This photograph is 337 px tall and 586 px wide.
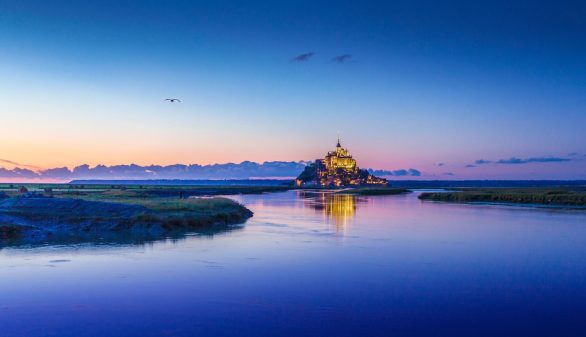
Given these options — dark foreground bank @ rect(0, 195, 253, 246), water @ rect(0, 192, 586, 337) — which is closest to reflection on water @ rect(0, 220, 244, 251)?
dark foreground bank @ rect(0, 195, 253, 246)

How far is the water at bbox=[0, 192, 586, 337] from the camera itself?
14670 millimetres

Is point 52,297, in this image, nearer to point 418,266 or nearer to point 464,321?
point 464,321

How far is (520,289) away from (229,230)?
80.8 feet

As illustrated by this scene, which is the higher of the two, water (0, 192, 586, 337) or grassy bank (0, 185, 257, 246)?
grassy bank (0, 185, 257, 246)

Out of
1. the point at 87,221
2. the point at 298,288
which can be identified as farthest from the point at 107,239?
the point at 298,288

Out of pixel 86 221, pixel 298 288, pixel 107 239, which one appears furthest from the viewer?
pixel 86 221

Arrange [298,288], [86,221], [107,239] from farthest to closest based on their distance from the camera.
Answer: [86,221] < [107,239] < [298,288]

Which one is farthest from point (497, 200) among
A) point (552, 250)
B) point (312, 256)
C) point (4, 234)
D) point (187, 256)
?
point (4, 234)

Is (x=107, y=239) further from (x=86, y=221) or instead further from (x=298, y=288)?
(x=298, y=288)

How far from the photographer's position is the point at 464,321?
1507 centimetres

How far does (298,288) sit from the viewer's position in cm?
1967

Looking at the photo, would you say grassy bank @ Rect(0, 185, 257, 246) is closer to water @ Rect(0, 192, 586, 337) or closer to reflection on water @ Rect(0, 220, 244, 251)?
reflection on water @ Rect(0, 220, 244, 251)

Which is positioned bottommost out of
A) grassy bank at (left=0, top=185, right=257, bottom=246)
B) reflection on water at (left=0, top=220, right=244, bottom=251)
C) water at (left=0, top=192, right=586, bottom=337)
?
water at (left=0, top=192, right=586, bottom=337)

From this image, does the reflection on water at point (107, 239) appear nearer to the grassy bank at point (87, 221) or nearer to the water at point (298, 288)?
the grassy bank at point (87, 221)
